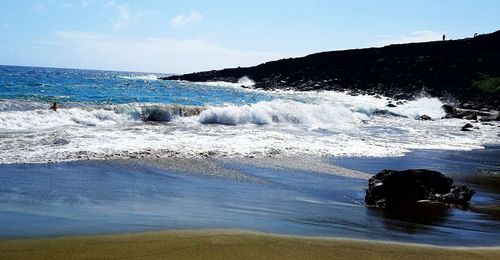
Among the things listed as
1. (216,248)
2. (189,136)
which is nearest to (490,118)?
(189,136)

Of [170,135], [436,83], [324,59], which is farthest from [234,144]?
[324,59]

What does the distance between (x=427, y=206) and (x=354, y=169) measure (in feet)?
13.9

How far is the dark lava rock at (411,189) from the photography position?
9.48m

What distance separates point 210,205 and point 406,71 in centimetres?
7150

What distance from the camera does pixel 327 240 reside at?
21.7 feet

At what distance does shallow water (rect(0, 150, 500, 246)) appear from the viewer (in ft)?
23.3

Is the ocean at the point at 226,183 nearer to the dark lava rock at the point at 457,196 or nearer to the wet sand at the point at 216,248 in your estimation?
the dark lava rock at the point at 457,196

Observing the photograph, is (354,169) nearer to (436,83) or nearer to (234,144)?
(234,144)

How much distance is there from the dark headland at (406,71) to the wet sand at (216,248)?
45.2m

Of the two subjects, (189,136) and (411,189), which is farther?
(189,136)

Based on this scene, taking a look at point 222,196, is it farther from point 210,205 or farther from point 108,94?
point 108,94

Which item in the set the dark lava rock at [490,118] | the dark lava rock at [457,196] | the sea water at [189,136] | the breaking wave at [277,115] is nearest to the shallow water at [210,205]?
the dark lava rock at [457,196]

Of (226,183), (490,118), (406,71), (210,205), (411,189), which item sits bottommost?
(490,118)

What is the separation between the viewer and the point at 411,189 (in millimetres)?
9781
